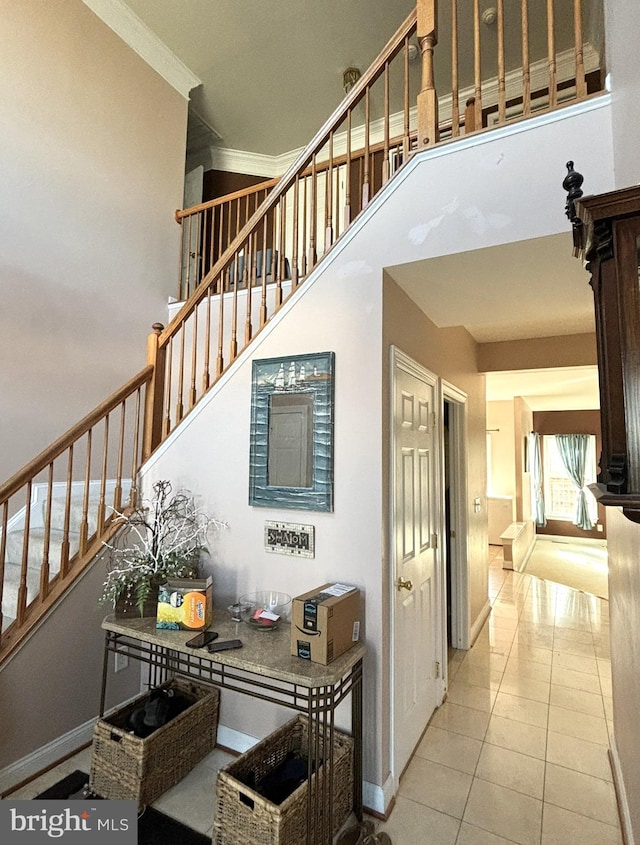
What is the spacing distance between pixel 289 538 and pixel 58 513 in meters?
1.90

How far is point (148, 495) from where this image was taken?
276cm

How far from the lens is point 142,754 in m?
1.94

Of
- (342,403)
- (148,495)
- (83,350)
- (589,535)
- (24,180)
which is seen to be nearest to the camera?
(342,403)

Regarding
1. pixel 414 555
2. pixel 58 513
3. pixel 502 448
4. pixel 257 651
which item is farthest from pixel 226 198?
pixel 502 448

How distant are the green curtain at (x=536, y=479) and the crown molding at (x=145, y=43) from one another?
8163 mm

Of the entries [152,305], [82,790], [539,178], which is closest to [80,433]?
[82,790]

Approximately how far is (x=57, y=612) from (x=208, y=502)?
3.07 ft

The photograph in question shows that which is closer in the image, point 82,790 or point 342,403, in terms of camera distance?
point 82,790

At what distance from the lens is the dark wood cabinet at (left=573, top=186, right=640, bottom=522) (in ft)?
2.91

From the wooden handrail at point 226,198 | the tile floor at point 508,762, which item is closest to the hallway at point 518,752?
the tile floor at point 508,762

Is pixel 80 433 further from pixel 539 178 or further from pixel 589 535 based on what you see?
pixel 589 535

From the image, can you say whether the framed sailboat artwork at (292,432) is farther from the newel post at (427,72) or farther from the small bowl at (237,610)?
the newel post at (427,72)

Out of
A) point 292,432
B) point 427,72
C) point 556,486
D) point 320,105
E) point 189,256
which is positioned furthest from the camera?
point 556,486

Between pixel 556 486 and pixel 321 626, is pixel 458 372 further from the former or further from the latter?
pixel 556 486
